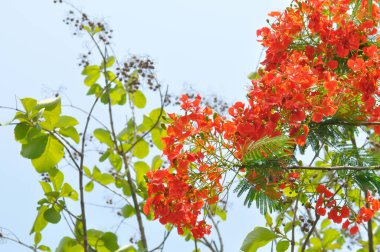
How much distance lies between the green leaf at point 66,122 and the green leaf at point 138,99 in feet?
2.38

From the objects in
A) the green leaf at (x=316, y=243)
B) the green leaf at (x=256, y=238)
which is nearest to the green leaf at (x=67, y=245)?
the green leaf at (x=256, y=238)

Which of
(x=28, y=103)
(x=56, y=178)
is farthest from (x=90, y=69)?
(x=28, y=103)

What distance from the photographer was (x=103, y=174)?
301cm

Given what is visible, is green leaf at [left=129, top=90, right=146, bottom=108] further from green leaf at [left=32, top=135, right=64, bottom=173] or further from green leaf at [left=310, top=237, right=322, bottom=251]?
green leaf at [left=310, top=237, right=322, bottom=251]

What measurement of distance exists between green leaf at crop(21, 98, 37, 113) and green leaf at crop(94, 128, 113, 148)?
0.61 metres

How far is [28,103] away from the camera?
2330 mm

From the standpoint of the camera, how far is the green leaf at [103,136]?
2930mm

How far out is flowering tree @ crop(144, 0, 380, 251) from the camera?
165cm

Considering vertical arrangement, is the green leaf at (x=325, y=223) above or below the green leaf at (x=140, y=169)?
below

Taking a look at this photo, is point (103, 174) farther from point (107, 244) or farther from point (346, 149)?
point (346, 149)

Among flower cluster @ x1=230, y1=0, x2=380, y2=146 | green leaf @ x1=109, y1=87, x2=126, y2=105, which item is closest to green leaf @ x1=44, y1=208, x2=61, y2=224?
green leaf @ x1=109, y1=87, x2=126, y2=105

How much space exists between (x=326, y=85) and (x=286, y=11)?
460 millimetres

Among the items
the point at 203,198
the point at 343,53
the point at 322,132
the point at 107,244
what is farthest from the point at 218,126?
the point at 107,244

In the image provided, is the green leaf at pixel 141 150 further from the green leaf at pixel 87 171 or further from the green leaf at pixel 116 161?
the green leaf at pixel 87 171
